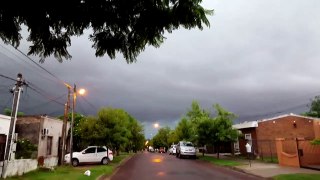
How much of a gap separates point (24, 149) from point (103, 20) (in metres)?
26.3

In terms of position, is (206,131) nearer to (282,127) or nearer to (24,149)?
(282,127)

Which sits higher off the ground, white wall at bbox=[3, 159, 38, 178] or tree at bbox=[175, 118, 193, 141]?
tree at bbox=[175, 118, 193, 141]

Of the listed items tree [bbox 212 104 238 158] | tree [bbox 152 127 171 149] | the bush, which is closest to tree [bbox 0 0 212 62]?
the bush

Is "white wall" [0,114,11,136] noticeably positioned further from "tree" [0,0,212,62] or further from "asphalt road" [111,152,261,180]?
"tree" [0,0,212,62]

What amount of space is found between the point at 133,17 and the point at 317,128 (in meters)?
28.7

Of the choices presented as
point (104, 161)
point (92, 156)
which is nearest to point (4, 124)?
point (92, 156)

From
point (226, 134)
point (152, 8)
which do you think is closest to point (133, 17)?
point (152, 8)

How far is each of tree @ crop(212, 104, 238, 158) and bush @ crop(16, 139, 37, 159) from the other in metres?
19.3

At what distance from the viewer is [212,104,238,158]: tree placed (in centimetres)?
3809

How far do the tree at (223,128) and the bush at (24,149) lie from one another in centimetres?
1926

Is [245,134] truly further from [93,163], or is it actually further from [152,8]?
[152,8]

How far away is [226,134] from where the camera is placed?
38219mm

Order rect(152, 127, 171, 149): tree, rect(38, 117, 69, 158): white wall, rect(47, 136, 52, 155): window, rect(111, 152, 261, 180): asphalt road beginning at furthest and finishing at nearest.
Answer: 1. rect(152, 127, 171, 149): tree
2. rect(47, 136, 52, 155): window
3. rect(38, 117, 69, 158): white wall
4. rect(111, 152, 261, 180): asphalt road

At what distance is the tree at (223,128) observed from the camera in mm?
38094
